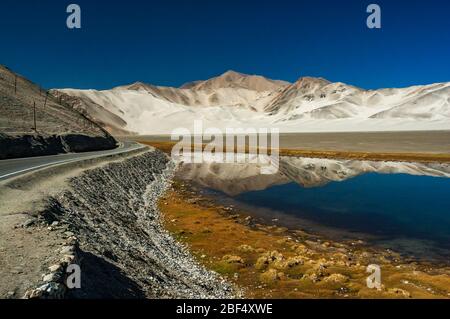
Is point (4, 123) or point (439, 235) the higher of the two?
point (4, 123)

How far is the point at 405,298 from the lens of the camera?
49.8 ft

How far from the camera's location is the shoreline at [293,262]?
644 inches

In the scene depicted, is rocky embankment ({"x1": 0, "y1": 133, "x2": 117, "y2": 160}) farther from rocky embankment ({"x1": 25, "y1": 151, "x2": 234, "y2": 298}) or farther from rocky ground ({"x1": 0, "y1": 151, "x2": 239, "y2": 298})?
rocky ground ({"x1": 0, "y1": 151, "x2": 239, "y2": 298})

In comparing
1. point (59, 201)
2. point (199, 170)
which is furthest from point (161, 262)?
point (199, 170)

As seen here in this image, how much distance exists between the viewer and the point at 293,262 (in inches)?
759

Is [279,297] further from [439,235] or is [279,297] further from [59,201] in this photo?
[439,235]

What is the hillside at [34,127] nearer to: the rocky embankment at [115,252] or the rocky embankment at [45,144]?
the rocky embankment at [45,144]

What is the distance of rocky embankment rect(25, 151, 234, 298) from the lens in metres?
12.1

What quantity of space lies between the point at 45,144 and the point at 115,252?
28884 millimetres

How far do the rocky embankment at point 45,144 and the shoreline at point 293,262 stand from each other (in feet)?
55.7

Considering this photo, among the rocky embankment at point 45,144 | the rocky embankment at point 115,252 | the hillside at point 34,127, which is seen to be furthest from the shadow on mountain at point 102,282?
the hillside at point 34,127

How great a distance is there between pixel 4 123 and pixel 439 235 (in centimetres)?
4097

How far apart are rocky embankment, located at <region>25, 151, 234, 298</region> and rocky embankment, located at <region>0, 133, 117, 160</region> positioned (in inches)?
382

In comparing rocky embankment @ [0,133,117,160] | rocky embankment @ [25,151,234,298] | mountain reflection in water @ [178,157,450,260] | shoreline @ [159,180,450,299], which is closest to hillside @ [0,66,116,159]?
rocky embankment @ [0,133,117,160]
